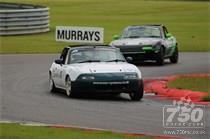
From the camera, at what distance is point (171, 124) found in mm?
13266

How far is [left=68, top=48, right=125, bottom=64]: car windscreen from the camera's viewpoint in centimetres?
1884

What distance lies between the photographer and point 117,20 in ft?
188

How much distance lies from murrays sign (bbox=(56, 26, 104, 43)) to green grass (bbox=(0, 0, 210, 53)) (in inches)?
147

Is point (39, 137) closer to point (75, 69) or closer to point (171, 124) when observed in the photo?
point (171, 124)

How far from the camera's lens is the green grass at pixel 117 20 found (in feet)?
122

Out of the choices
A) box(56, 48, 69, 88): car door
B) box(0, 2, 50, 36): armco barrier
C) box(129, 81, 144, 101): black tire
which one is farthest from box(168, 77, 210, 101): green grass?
box(0, 2, 50, 36): armco barrier

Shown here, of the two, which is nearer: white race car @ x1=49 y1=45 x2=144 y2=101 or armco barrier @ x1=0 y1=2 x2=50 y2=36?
white race car @ x1=49 y1=45 x2=144 y2=101

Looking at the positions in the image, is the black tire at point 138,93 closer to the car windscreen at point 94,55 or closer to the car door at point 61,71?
the car windscreen at point 94,55

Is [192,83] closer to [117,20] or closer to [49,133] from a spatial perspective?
[49,133]

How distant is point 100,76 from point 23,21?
26437mm


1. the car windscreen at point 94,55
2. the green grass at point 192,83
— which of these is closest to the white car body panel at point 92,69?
the car windscreen at point 94,55

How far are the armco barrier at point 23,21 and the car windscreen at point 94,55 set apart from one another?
76.6 feet

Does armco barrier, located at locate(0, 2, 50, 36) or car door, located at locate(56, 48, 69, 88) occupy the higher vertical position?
car door, located at locate(56, 48, 69, 88)

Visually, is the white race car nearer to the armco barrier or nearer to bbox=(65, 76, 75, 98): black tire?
bbox=(65, 76, 75, 98): black tire
